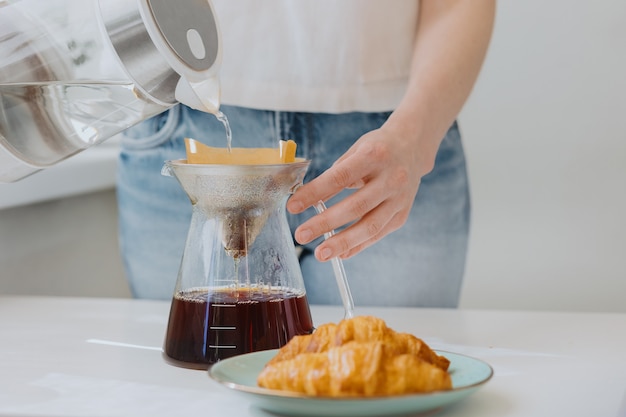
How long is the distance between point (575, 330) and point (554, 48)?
43.5 inches

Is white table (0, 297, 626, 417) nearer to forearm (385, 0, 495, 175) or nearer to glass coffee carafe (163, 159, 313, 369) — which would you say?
glass coffee carafe (163, 159, 313, 369)

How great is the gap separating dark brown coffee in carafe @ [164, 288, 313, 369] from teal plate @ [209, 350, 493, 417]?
0.28 feet

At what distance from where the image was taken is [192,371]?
710 mm

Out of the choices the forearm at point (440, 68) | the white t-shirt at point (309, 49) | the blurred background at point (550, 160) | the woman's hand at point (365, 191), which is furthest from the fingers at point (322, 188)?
the blurred background at point (550, 160)

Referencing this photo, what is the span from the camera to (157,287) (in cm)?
119

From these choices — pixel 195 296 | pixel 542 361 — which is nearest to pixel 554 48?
pixel 542 361

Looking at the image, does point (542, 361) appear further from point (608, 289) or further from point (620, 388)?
point (608, 289)

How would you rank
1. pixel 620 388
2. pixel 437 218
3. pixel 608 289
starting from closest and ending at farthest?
pixel 620 388 → pixel 437 218 → pixel 608 289

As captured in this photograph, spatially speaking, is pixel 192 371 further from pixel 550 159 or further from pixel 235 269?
pixel 550 159

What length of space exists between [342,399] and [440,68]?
1.71ft

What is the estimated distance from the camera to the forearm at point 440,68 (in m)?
0.88

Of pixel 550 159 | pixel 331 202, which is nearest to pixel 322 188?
pixel 331 202

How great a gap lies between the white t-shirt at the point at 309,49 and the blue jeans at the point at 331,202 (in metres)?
0.07

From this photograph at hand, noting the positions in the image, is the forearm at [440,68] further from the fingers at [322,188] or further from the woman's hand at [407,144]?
the fingers at [322,188]
